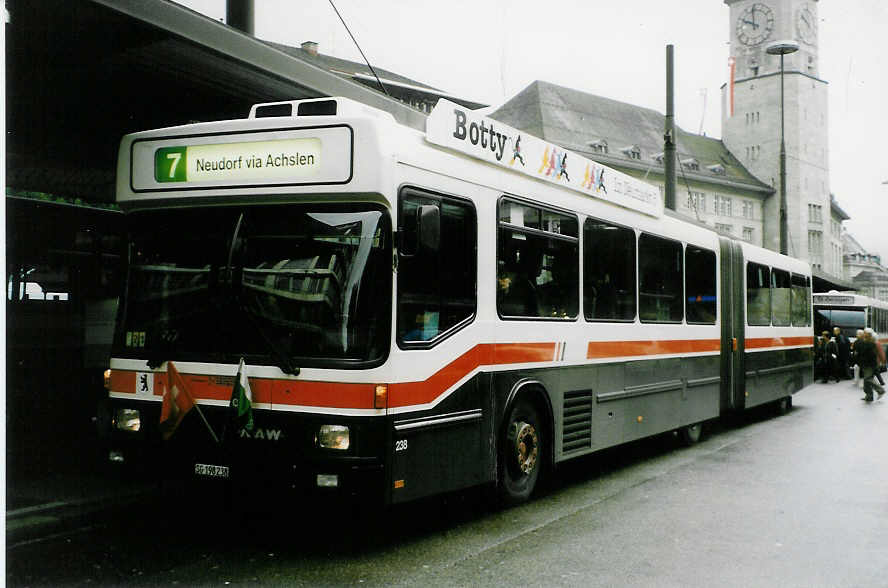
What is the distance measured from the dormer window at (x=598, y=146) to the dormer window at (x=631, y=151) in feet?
8.05

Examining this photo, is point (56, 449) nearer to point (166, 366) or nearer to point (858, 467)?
point (166, 366)

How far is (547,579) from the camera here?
18.8ft

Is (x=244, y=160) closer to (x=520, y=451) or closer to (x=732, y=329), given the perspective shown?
(x=520, y=451)

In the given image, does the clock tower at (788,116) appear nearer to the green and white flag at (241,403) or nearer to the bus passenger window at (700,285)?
the bus passenger window at (700,285)

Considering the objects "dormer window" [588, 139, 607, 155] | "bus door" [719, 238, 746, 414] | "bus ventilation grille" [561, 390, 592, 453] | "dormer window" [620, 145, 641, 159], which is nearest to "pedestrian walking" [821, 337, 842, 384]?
"bus door" [719, 238, 746, 414]

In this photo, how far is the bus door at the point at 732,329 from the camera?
13220 mm

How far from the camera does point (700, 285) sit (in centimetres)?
1224

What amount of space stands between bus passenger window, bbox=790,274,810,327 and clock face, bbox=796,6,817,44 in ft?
251

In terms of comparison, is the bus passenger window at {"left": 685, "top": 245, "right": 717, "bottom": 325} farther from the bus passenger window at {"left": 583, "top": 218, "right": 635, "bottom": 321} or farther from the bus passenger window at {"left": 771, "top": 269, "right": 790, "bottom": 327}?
the bus passenger window at {"left": 771, "top": 269, "right": 790, "bottom": 327}

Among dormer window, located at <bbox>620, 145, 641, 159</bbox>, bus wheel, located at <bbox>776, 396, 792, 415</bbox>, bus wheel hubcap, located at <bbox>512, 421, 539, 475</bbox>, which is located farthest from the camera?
dormer window, located at <bbox>620, 145, 641, 159</bbox>

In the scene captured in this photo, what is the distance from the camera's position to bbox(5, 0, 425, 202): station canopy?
698 centimetres

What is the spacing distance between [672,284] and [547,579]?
6.19m

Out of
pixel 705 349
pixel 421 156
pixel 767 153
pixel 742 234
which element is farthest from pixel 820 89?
pixel 421 156

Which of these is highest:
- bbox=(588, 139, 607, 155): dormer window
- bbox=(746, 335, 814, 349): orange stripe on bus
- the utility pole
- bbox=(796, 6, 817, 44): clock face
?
bbox=(796, 6, 817, 44): clock face
